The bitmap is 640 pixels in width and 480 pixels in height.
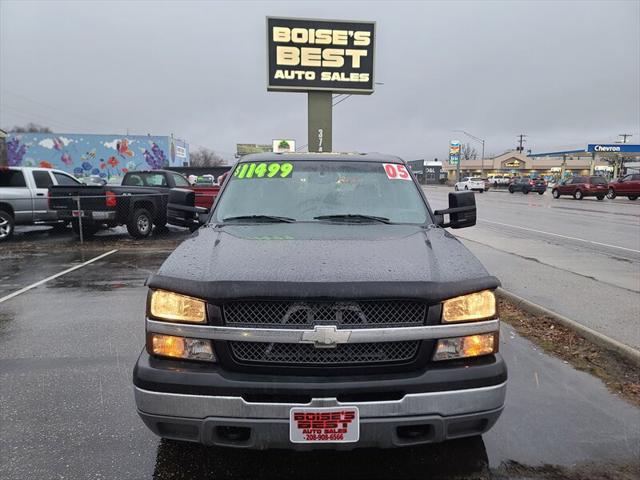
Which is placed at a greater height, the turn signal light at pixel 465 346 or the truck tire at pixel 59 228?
the turn signal light at pixel 465 346

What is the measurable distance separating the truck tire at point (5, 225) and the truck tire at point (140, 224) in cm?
288

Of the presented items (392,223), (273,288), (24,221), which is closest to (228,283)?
(273,288)

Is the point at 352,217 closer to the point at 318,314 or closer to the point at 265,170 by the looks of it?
the point at 265,170

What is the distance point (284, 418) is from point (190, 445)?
3.39ft

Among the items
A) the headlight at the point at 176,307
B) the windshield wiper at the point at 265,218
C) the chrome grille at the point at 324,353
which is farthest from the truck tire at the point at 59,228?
the chrome grille at the point at 324,353

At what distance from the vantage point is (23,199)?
39.4 feet

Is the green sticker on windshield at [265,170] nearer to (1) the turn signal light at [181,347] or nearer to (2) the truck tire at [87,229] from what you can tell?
(1) the turn signal light at [181,347]

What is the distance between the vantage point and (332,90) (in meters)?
22.3

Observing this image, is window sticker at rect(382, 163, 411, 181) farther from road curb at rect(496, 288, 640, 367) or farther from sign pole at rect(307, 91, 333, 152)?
sign pole at rect(307, 91, 333, 152)

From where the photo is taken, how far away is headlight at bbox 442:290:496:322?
236cm

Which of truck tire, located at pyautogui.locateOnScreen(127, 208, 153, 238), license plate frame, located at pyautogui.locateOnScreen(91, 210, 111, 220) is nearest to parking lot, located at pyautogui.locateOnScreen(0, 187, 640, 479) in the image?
license plate frame, located at pyautogui.locateOnScreen(91, 210, 111, 220)

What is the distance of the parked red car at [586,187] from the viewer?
111 feet

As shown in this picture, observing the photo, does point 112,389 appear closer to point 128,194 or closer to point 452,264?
point 452,264

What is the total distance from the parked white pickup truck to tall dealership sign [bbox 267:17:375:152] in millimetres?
12451
